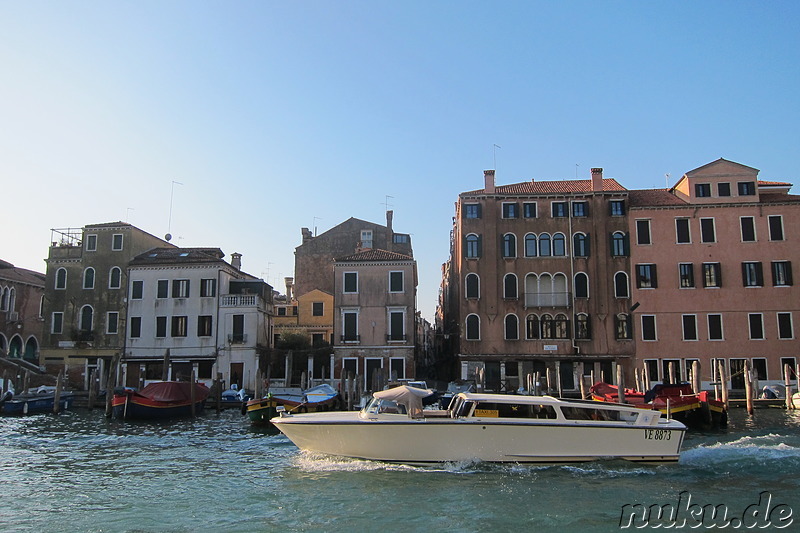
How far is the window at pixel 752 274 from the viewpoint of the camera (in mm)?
34281

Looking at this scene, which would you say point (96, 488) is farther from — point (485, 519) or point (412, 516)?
point (485, 519)

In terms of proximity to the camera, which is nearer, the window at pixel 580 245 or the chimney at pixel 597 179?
the window at pixel 580 245

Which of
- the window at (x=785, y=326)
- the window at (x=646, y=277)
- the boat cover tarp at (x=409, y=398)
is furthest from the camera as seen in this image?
the window at (x=646, y=277)

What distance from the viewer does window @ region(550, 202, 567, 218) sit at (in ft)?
118

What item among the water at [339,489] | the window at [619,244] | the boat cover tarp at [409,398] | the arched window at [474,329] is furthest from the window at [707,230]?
the boat cover tarp at [409,398]

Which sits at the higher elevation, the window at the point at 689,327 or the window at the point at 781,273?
the window at the point at 781,273

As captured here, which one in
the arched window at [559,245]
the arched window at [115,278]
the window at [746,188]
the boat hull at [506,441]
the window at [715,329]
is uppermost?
the window at [746,188]

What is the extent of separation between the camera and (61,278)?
38.3 m

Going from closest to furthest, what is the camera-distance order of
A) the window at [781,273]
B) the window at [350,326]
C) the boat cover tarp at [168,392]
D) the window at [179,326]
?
the boat cover tarp at [168,392], the window at [781,273], the window at [350,326], the window at [179,326]

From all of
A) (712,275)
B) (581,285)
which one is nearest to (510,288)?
(581,285)

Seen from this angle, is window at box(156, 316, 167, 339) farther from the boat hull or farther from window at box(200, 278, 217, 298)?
the boat hull

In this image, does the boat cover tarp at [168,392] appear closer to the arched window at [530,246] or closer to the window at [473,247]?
the window at [473,247]

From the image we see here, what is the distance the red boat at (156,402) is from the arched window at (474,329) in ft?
47.8

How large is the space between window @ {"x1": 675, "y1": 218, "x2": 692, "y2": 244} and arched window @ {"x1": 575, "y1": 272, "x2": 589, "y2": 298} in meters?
5.18
